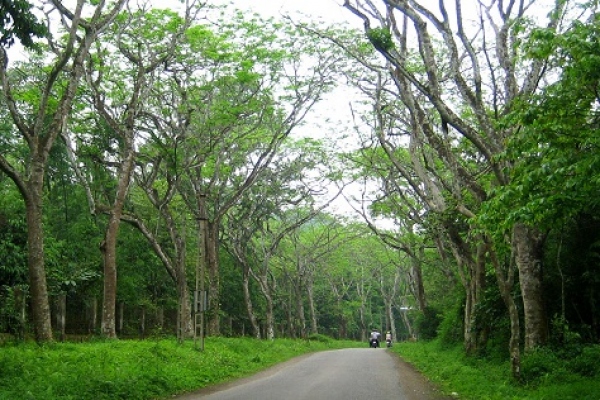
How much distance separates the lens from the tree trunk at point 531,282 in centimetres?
1250

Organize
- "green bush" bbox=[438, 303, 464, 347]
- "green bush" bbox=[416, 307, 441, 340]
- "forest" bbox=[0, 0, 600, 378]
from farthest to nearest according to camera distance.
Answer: "green bush" bbox=[416, 307, 441, 340], "green bush" bbox=[438, 303, 464, 347], "forest" bbox=[0, 0, 600, 378]

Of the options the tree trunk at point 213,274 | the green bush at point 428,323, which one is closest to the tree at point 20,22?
the tree trunk at point 213,274

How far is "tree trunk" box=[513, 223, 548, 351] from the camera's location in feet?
41.0

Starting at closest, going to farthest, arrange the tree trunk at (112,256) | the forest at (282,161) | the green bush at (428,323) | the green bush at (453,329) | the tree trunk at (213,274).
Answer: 1. the forest at (282,161)
2. the tree trunk at (112,256)
3. the green bush at (453,329)
4. the tree trunk at (213,274)
5. the green bush at (428,323)

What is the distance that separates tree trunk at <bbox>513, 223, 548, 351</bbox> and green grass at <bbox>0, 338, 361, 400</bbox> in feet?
24.3

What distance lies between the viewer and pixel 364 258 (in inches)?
2052

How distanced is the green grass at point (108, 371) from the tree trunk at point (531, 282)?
7.40 m

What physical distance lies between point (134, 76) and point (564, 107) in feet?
50.9

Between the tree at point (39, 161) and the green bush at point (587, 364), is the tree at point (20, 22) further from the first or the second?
the green bush at point (587, 364)

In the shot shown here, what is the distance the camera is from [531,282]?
1262cm

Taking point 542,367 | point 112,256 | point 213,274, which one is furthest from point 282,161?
point 542,367

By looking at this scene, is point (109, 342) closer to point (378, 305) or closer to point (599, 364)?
point (599, 364)

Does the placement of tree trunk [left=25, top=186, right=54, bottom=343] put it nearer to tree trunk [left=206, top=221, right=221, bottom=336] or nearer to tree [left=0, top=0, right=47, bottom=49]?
tree [left=0, top=0, right=47, bottom=49]

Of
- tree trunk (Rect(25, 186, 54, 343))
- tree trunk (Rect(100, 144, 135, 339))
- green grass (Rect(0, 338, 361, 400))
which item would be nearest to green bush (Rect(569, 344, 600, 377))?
green grass (Rect(0, 338, 361, 400))
